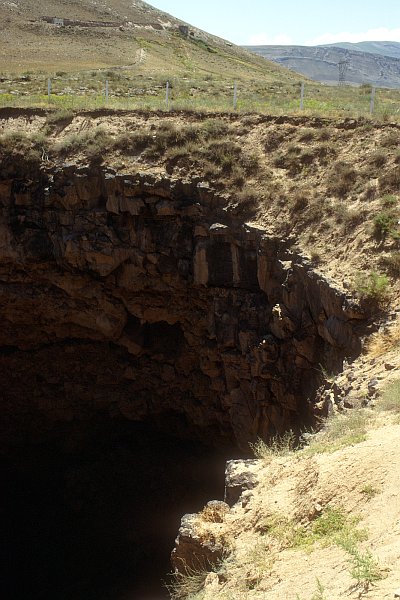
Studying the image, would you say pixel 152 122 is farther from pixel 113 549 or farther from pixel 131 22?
pixel 131 22

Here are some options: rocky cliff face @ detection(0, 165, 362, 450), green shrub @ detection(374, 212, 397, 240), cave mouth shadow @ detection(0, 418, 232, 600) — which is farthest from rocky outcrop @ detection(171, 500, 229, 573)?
cave mouth shadow @ detection(0, 418, 232, 600)

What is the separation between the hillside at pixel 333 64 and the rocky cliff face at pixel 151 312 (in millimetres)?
79961

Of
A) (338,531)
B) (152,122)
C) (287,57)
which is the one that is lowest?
(338,531)

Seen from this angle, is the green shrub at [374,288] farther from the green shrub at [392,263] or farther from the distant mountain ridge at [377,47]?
the distant mountain ridge at [377,47]

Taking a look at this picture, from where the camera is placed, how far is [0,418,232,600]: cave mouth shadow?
17.8 metres

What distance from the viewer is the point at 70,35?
148ft

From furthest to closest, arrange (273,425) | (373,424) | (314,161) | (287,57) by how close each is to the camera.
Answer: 1. (287,57)
2. (314,161)
3. (273,425)
4. (373,424)

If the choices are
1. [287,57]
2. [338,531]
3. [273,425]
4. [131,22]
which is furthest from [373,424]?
[287,57]

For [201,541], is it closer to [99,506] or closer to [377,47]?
[99,506]

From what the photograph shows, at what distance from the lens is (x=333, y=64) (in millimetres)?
107438

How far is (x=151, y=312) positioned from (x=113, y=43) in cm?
3268

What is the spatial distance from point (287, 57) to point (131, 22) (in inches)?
2766

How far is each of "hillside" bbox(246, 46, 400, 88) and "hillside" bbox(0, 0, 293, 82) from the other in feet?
145

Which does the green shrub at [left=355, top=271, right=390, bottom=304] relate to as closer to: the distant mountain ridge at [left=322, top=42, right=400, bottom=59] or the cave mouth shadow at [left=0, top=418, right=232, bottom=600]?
the cave mouth shadow at [left=0, top=418, right=232, bottom=600]
